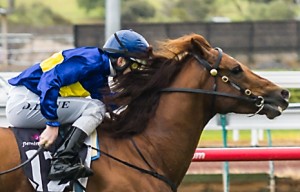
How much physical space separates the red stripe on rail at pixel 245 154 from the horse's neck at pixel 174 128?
144 centimetres

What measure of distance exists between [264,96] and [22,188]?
173 cm

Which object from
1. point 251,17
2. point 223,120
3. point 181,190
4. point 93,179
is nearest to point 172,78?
point 93,179

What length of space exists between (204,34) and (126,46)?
21912 mm

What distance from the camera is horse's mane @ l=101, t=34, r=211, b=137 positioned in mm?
5457

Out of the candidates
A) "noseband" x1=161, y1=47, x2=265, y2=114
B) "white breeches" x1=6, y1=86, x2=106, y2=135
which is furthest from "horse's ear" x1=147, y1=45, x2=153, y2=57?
"white breeches" x1=6, y1=86, x2=106, y2=135

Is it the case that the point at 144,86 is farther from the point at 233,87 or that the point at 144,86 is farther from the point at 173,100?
the point at 233,87

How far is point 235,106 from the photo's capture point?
18.1ft

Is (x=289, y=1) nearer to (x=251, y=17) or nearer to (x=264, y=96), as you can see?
(x=251, y=17)

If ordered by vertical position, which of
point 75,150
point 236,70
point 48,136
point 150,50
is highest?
point 150,50

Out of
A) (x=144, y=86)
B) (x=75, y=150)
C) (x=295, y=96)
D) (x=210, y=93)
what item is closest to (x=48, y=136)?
(x=75, y=150)

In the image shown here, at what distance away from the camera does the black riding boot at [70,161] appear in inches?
202

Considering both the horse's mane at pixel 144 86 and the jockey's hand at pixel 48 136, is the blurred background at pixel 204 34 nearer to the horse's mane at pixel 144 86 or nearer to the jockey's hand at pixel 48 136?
the horse's mane at pixel 144 86

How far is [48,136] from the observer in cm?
510

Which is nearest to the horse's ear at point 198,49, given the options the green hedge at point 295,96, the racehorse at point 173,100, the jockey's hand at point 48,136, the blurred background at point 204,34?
the racehorse at point 173,100
